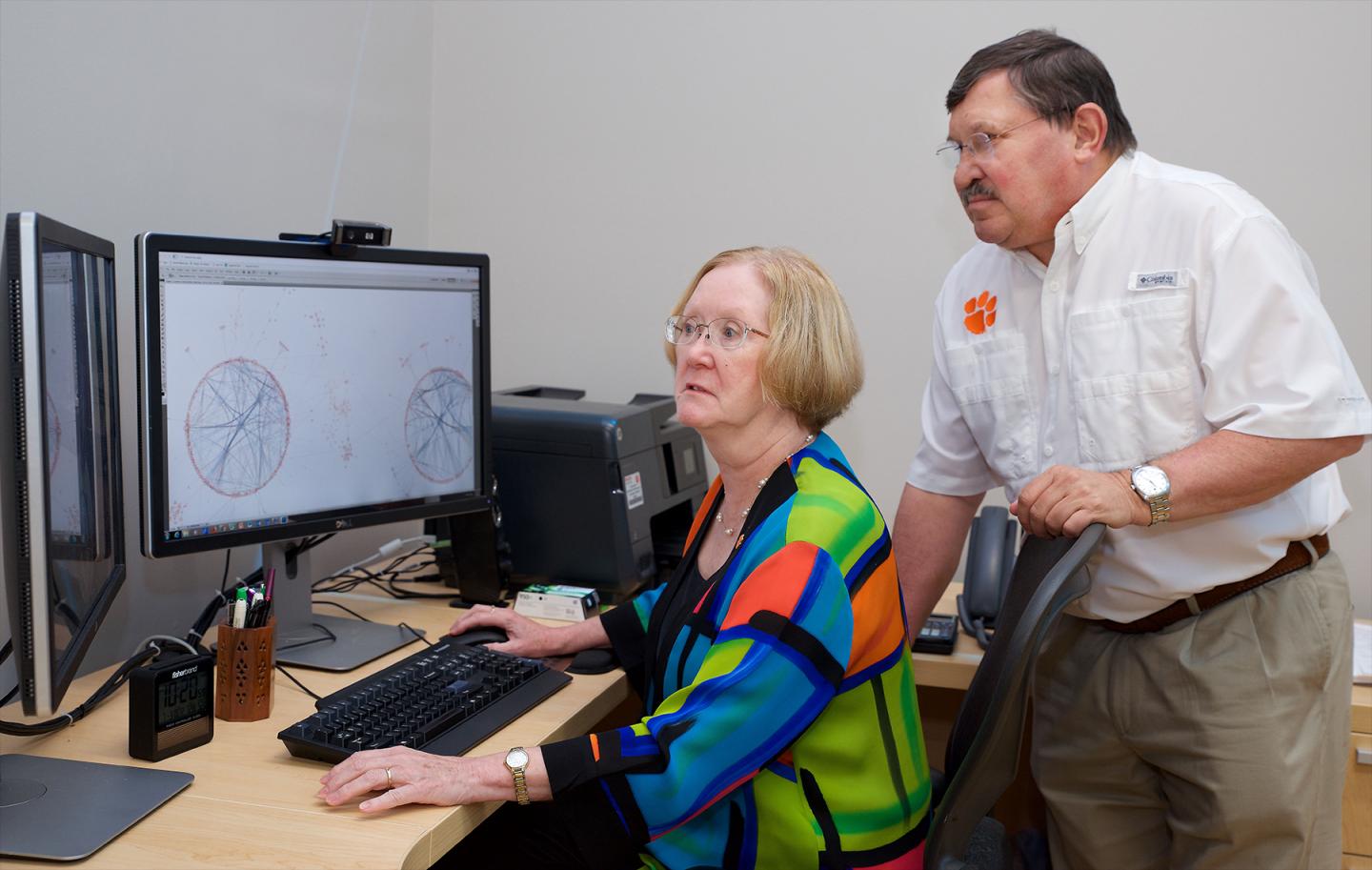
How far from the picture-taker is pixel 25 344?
104 centimetres

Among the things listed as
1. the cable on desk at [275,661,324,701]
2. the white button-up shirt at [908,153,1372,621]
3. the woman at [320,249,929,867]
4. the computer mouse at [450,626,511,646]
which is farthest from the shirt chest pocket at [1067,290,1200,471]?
the cable on desk at [275,661,324,701]

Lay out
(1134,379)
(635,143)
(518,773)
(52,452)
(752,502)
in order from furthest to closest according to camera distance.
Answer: (635,143), (1134,379), (752,502), (518,773), (52,452)

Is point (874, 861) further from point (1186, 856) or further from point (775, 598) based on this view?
point (1186, 856)

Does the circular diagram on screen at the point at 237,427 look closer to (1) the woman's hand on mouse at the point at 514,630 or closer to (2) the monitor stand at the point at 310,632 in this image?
(2) the monitor stand at the point at 310,632

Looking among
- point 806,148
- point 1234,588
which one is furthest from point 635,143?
point 1234,588

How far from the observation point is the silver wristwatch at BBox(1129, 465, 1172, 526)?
1.47m

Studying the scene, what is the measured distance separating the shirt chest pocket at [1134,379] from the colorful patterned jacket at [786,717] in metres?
0.43

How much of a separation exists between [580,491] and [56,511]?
1025 millimetres

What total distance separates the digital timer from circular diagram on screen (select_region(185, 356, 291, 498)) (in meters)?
0.31

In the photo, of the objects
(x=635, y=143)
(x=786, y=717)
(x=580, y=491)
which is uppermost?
(x=635, y=143)

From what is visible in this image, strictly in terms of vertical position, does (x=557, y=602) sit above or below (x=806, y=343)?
below

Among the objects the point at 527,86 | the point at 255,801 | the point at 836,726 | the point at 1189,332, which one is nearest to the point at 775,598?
the point at 836,726

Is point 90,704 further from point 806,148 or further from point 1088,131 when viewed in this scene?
point 806,148

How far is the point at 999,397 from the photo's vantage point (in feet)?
5.90
